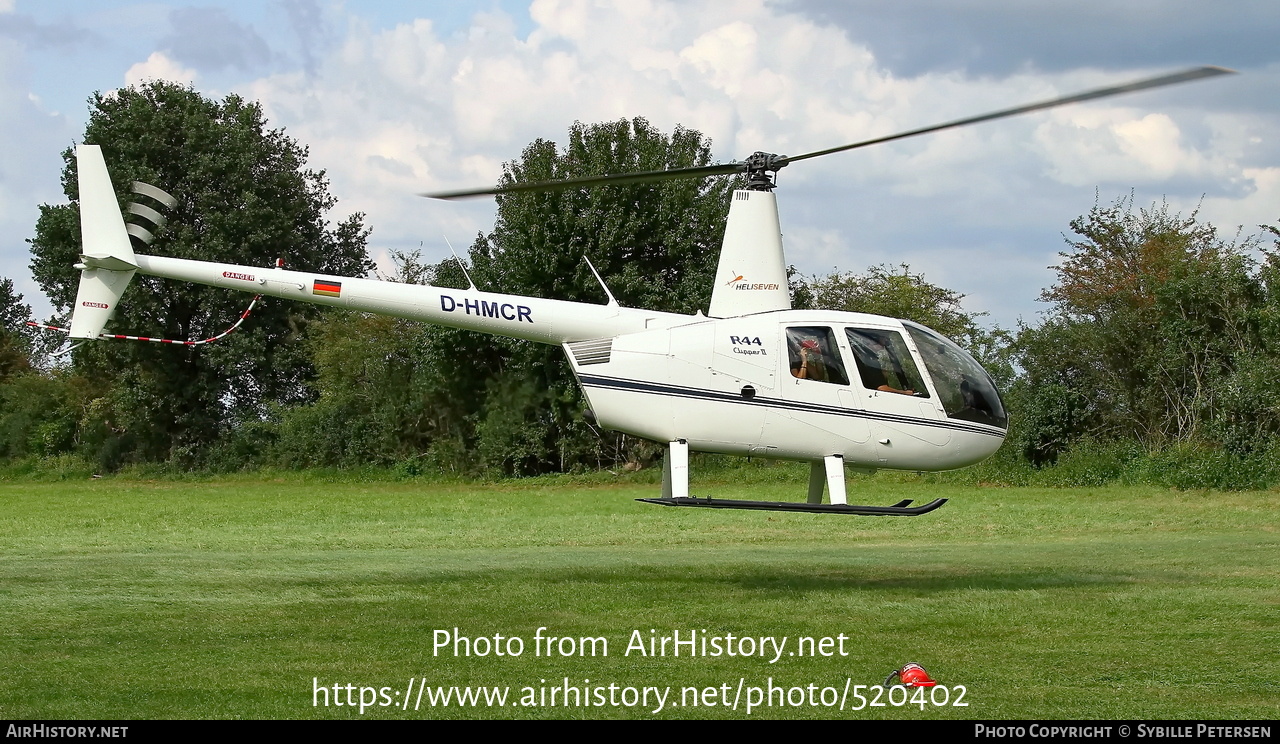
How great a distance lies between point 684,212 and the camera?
121 feet

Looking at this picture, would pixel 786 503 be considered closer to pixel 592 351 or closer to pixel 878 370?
pixel 878 370

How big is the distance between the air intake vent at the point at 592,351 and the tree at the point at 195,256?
30908 mm

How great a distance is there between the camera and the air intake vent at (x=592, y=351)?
47.1 feet

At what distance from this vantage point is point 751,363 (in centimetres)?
1410

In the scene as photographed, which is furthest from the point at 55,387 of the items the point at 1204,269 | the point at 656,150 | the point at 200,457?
the point at 1204,269

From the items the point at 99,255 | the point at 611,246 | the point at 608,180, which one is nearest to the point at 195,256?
the point at 611,246

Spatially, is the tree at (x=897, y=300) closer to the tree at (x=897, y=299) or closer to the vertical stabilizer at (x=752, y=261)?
the tree at (x=897, y=299)

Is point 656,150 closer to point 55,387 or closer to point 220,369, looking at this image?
point 220,369

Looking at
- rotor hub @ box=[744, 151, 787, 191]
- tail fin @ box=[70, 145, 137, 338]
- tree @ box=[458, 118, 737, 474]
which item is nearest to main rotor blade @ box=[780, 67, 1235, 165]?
rotor hub @ box=[744, 151, 787, 191]

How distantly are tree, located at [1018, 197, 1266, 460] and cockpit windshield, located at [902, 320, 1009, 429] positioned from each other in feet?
63.1

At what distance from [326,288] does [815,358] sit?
5.47 meters

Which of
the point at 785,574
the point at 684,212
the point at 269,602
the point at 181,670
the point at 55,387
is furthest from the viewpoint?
the point at 55,387

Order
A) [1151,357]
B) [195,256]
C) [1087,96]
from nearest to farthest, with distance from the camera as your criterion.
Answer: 1. [1087,96]
2. [1151,357]
3. [195,256]

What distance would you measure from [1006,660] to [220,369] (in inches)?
1550
